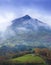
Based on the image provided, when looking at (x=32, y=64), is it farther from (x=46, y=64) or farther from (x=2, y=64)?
(x=2, y=64)

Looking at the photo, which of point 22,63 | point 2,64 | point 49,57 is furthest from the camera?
point 49,57

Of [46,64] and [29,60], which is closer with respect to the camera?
[46,64]

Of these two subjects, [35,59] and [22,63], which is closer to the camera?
[22,63]

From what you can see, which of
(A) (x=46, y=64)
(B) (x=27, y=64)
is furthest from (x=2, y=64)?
(A) (x=46, y=64)

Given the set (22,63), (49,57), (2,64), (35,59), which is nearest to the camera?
(2,64)

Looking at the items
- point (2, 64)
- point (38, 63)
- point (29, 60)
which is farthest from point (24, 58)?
point (2, 64)

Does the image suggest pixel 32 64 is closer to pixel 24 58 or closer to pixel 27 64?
pixel 27 64

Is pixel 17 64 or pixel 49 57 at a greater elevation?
pixel 49 57

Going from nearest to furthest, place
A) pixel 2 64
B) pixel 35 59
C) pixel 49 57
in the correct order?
pixel 2 64 → pixel 35 59 → pixel 49 57

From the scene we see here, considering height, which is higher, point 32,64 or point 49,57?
point 49,57
